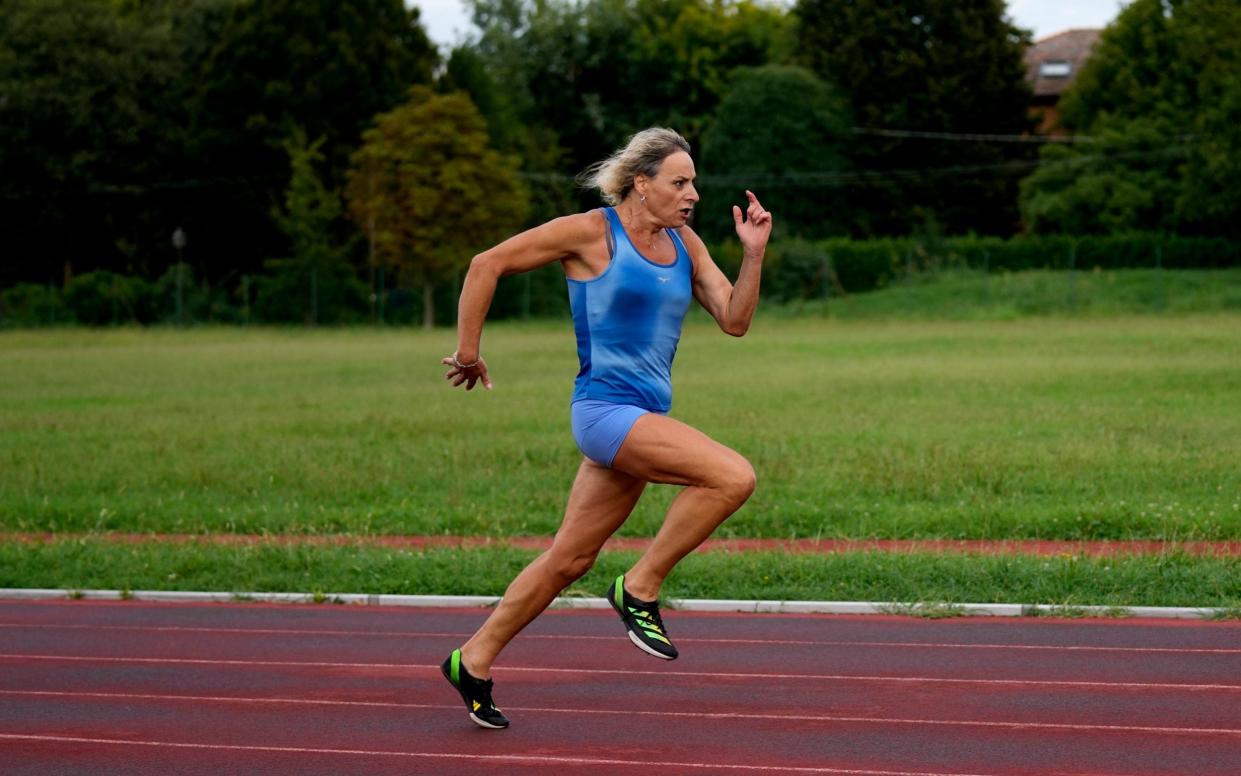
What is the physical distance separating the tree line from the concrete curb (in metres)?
49.8

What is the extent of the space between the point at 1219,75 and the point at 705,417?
4890 cm

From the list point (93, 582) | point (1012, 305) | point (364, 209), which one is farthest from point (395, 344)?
point (93, 582)

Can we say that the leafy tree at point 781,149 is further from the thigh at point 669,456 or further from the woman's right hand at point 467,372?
the thigh at point 669,456

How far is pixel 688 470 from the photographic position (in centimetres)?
644

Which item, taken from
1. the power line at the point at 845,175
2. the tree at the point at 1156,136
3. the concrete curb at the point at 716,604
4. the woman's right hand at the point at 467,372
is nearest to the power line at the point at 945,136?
the power line at the point at 845,175

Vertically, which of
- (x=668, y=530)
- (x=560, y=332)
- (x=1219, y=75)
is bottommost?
(x=560, y=332)

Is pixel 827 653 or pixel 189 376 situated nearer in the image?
pixel 827 653

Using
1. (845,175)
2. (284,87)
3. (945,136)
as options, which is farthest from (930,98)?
(284,87)

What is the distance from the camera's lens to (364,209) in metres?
62.9

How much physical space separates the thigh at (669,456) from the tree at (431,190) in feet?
178

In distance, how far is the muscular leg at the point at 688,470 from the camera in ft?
21.0

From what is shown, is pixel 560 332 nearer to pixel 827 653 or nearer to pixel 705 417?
pixel 705 417

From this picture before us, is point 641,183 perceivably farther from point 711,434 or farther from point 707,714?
point 711,434

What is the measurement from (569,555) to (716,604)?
3474 millimetres
